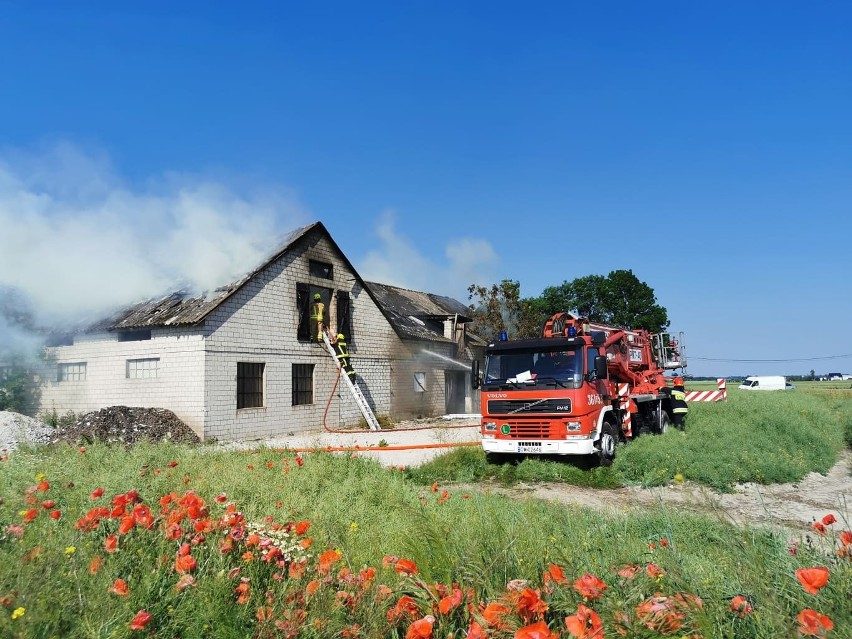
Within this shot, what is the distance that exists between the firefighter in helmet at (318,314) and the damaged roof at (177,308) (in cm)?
213

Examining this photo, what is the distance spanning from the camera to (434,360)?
26953 millimetres

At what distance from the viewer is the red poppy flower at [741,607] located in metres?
2.37

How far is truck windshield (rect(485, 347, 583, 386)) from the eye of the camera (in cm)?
1152

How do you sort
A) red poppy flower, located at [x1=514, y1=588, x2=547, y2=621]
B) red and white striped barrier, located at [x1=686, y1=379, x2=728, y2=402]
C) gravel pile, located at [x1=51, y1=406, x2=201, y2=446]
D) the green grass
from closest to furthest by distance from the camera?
red poppy flower, located at [x1=514, y1=588, x2=547, y2=621] → the green grass → gravel pile, located at [x1=51, y1=406, x2=201, y2=446] → red and white striped barrier, located at [x1=686, y1=379, x2=728, y2=402]

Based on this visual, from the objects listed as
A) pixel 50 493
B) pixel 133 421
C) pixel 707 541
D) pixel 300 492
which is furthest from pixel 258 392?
pixel 707 541

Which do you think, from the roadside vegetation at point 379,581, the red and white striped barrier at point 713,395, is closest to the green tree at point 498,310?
the red and white striped barrier at point 713,395

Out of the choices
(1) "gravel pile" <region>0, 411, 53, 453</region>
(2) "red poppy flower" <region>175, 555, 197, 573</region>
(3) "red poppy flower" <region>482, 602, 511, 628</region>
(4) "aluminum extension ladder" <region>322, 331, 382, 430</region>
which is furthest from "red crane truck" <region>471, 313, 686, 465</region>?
(1) "gravel pile" <region>0, 411, 53, 453</region>

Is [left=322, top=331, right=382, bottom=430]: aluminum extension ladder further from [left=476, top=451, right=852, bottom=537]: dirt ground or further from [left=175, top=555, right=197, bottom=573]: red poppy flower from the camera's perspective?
[left=175, top=555, right=197, bottom=573]: red poppy flower

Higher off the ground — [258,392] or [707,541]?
[258,392]

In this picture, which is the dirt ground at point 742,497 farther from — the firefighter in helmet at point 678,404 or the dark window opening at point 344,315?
the dark window opening at point 344,315

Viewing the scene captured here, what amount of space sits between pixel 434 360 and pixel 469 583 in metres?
23.9

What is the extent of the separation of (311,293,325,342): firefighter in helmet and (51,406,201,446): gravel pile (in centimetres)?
577

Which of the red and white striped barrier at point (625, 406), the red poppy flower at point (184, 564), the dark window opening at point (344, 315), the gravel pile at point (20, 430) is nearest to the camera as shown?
the red poppy flower at point (184, 564)

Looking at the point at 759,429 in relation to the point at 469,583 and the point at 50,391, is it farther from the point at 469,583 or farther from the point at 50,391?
the point at 50,391
